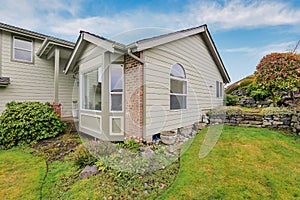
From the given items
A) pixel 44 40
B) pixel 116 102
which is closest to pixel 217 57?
pixel 116 102

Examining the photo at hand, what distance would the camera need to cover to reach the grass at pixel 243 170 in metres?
2.87

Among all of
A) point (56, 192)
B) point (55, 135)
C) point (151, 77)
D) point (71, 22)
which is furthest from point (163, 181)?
point (71, 22)

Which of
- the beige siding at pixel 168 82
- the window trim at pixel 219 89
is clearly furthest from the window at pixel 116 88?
the window trim at pixel 219 89

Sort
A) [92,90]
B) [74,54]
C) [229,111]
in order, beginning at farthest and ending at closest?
[229,111] < [74,54] < [92,90]

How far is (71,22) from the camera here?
10.1 m

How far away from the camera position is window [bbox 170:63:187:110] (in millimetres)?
6137

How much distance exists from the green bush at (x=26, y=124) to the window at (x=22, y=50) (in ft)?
11.0

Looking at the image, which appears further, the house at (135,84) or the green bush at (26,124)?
the green bush at (26,124)

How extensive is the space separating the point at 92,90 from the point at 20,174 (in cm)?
338

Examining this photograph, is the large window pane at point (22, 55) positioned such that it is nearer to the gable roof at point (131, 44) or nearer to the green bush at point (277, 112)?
the gable roof at point (131, 44)

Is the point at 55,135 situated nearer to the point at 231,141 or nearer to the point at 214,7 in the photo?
the point at 231,141

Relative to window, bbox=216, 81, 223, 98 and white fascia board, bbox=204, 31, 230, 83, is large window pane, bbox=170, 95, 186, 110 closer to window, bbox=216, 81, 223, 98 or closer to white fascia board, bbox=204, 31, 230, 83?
white fascia board, bbox=204, 31, 230, 83

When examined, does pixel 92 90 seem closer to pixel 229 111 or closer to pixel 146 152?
pixel 146 152

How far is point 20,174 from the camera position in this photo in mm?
3723
